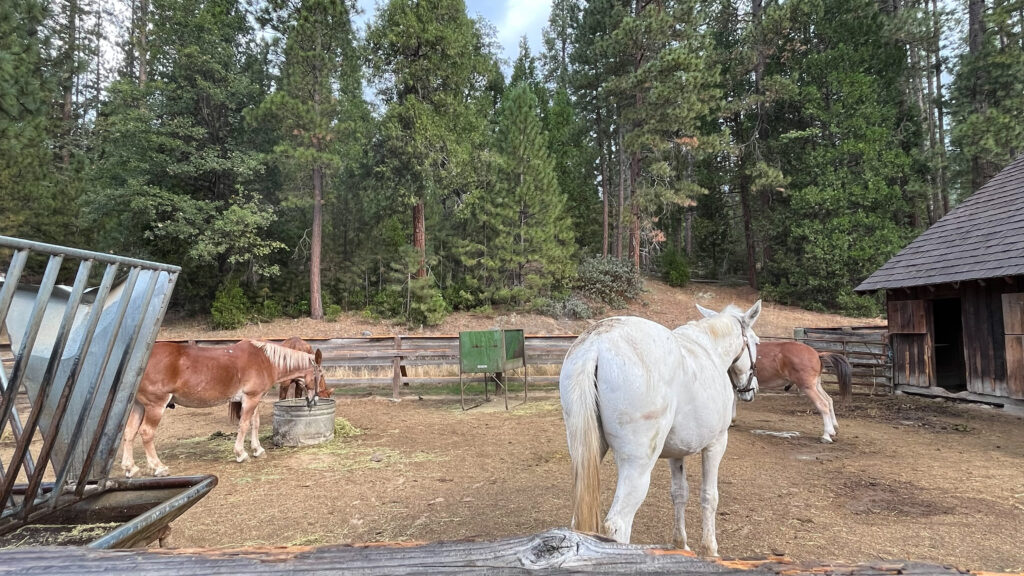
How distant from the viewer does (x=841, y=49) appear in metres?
20.6

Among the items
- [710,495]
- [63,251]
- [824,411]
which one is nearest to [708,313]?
[710,495]

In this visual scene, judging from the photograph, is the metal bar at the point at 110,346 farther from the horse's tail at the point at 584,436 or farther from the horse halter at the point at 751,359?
the horse halter at the point at 751,359

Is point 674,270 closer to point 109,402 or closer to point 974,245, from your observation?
point 974,245

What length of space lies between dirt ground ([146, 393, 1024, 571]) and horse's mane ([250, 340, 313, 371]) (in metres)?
1.22

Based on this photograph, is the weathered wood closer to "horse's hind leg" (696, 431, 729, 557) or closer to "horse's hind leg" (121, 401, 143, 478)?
"horse's hind leg" (696, 431, 729, 557)

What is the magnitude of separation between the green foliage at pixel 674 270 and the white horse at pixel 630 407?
2188 centimetres

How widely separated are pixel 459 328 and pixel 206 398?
11153mm

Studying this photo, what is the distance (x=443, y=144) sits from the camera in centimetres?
1789

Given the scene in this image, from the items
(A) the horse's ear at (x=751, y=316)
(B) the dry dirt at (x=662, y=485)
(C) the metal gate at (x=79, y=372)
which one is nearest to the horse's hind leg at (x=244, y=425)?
(B) the dry dirt at (x=662, y=485)

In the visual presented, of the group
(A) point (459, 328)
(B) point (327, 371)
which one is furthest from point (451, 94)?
(B) point (327, 371)

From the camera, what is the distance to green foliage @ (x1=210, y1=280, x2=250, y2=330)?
53.1ft

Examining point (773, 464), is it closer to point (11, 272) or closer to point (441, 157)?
point (11, 272)

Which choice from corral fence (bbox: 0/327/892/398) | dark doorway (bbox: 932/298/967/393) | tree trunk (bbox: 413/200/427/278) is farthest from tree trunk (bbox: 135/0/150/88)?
dark doorway (bbox: 932/298/967/393)

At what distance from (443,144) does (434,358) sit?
31.9ft
